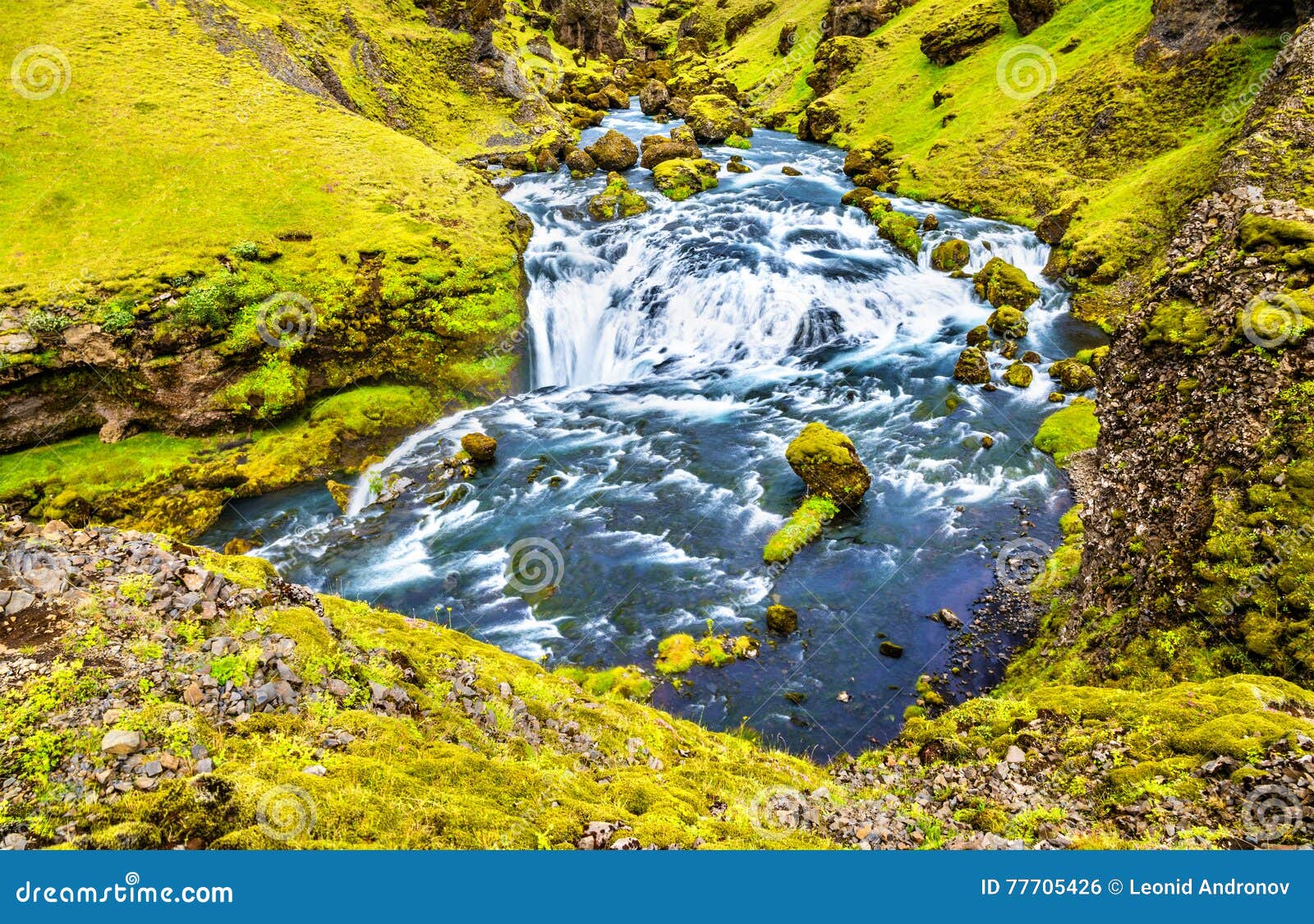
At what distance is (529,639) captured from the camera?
17.0 meters

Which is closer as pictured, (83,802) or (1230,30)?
(83,802)

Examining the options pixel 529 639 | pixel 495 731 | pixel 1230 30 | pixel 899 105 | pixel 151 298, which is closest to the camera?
pixel 495 731

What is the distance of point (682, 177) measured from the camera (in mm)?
46938

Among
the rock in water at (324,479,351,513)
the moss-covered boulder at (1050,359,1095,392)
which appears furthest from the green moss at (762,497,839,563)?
the rock in water at (324,479,351,513)

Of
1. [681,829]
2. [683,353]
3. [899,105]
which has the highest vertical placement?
[899,105]

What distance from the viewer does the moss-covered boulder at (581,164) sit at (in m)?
49.4

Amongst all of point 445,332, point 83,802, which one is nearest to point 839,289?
point 445,332

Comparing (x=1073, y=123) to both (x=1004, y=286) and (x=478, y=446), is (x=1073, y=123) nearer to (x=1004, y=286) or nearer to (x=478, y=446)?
(x=1004, y=286)

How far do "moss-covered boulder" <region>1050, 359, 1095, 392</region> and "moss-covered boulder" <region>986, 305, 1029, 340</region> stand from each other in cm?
433

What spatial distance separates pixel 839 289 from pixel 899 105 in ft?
138

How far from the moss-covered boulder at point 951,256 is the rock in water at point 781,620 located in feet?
98.1

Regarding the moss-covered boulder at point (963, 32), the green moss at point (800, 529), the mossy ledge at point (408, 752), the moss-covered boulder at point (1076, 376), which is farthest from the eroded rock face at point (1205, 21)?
the mossy ledge at point (408, 752)

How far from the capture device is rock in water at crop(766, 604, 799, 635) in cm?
1656

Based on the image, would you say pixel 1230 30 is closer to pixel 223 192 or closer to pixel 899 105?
pixel 899 105
